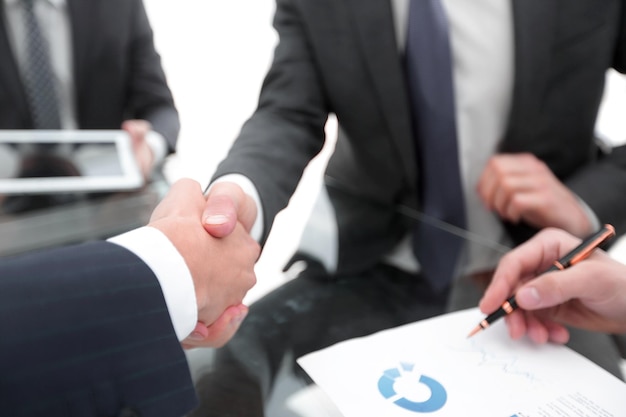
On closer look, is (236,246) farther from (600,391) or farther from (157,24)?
(157,24)

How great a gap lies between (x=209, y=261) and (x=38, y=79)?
3.17ft

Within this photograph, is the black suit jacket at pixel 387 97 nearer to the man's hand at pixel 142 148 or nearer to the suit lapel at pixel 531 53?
the suit lapel at pixel 531 53

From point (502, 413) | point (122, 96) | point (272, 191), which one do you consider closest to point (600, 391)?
point (502, 413)

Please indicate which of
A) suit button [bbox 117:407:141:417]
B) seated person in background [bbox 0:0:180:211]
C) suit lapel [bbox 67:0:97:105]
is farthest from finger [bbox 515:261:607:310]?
suit lapel [bbox 67:0:97:105]

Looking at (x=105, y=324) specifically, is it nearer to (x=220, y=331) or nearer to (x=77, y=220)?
(x=220, y=331)

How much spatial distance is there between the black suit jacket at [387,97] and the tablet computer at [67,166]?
11.8 inches

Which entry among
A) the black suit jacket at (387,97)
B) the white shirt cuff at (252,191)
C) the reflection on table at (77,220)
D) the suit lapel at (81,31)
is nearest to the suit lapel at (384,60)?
the black suit jacket at (387,97)

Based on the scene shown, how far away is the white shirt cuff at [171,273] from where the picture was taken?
0.41m

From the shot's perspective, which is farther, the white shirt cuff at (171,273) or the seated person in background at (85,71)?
the seated person in background at (85,71)

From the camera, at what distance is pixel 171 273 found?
0.42 m

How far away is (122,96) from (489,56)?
0.94m

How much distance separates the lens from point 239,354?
0.49 metres

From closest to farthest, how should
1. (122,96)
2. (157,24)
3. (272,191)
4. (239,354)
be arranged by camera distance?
(239,354), (272,191), (122,96), (157,24)

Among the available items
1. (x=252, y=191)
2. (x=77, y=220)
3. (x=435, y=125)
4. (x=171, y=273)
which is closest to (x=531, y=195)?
(x=435, y=125)
